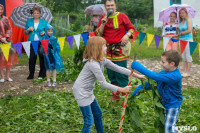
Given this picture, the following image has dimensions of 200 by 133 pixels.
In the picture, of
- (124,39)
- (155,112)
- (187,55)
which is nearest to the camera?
(155,112)

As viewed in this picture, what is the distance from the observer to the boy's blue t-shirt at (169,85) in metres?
3.33

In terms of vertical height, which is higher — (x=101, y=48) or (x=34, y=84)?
(x=101, y=48)

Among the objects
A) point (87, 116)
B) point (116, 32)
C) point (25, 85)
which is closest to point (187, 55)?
point (116, 32)

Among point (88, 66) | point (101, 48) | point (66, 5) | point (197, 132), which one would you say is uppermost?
point (66, 5)

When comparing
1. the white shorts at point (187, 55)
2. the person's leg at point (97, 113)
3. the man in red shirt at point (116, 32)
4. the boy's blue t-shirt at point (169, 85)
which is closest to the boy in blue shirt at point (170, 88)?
the boy's blue t-shirt at point (169, 85)

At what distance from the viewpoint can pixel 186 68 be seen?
796 centimetres

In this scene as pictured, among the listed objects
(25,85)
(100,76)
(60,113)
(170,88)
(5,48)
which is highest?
(5,48)

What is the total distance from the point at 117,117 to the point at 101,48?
1.77 meters

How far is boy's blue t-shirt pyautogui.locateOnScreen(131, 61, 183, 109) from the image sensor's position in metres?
3.33

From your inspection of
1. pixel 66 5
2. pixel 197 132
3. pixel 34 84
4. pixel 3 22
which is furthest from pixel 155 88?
pixel 66 5

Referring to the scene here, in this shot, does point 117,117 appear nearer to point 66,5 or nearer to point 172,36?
point 172,36

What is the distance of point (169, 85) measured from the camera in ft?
11.1

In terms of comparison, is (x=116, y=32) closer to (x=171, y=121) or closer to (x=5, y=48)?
(x=171, y=121)

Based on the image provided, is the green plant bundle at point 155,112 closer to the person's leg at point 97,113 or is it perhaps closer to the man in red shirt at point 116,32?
the person's leg at point 97,113
